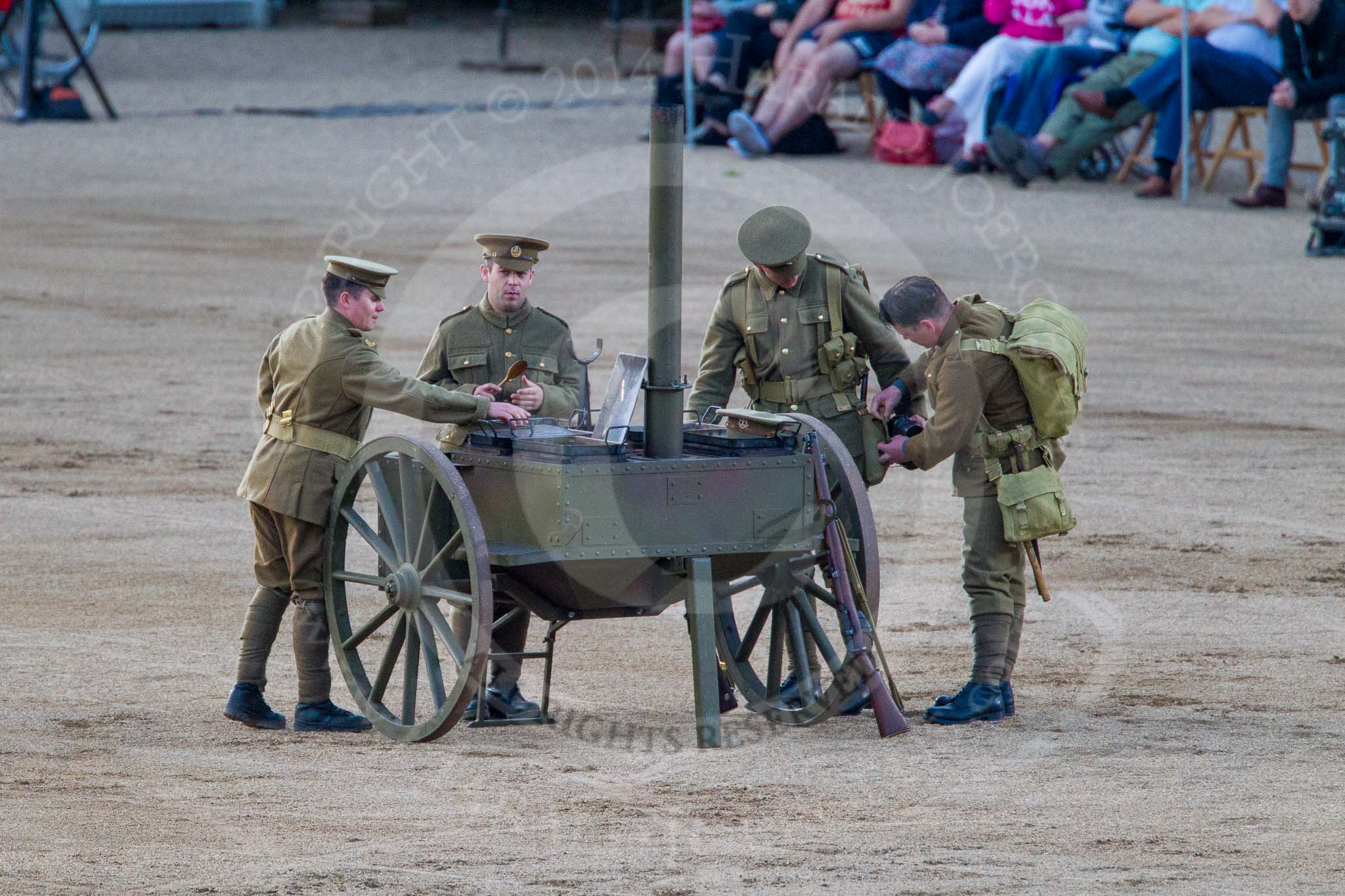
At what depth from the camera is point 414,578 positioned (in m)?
5.51

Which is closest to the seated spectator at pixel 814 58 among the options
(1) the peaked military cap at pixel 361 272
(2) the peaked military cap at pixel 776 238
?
(2) the peaked military cap at pixel 776 238

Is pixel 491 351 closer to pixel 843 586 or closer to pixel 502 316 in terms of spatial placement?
pixel 502 316

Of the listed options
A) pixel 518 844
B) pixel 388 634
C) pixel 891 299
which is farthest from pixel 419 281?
pixel 518 844

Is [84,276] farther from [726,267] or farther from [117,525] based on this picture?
[117,525]

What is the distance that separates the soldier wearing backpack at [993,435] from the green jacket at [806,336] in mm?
318

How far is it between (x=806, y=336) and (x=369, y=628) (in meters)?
1.62

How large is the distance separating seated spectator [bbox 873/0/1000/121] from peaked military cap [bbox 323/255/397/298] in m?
14.7

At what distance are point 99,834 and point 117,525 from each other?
3.89m

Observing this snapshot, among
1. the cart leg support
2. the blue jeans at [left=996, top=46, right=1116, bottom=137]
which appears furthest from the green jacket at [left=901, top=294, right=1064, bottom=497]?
the blue jeans at [left=996, top=46, right=1116, bottom=137]

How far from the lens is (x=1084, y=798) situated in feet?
16.8

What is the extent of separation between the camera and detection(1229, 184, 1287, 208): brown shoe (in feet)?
57.8

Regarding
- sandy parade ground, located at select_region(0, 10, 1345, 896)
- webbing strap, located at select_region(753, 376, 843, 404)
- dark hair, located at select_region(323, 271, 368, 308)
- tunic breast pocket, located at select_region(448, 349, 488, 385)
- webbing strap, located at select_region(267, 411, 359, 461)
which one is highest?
dark hair, located at select_region(323, 271, 368, 308)

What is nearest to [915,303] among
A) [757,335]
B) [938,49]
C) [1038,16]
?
[757,335]

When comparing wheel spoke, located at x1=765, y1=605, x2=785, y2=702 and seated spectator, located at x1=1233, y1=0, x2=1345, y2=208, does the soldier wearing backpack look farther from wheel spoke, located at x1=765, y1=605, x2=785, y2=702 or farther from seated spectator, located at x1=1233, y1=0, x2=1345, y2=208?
seated spectator, located at x1=1233, y1=0, x2=1345, y2=208
